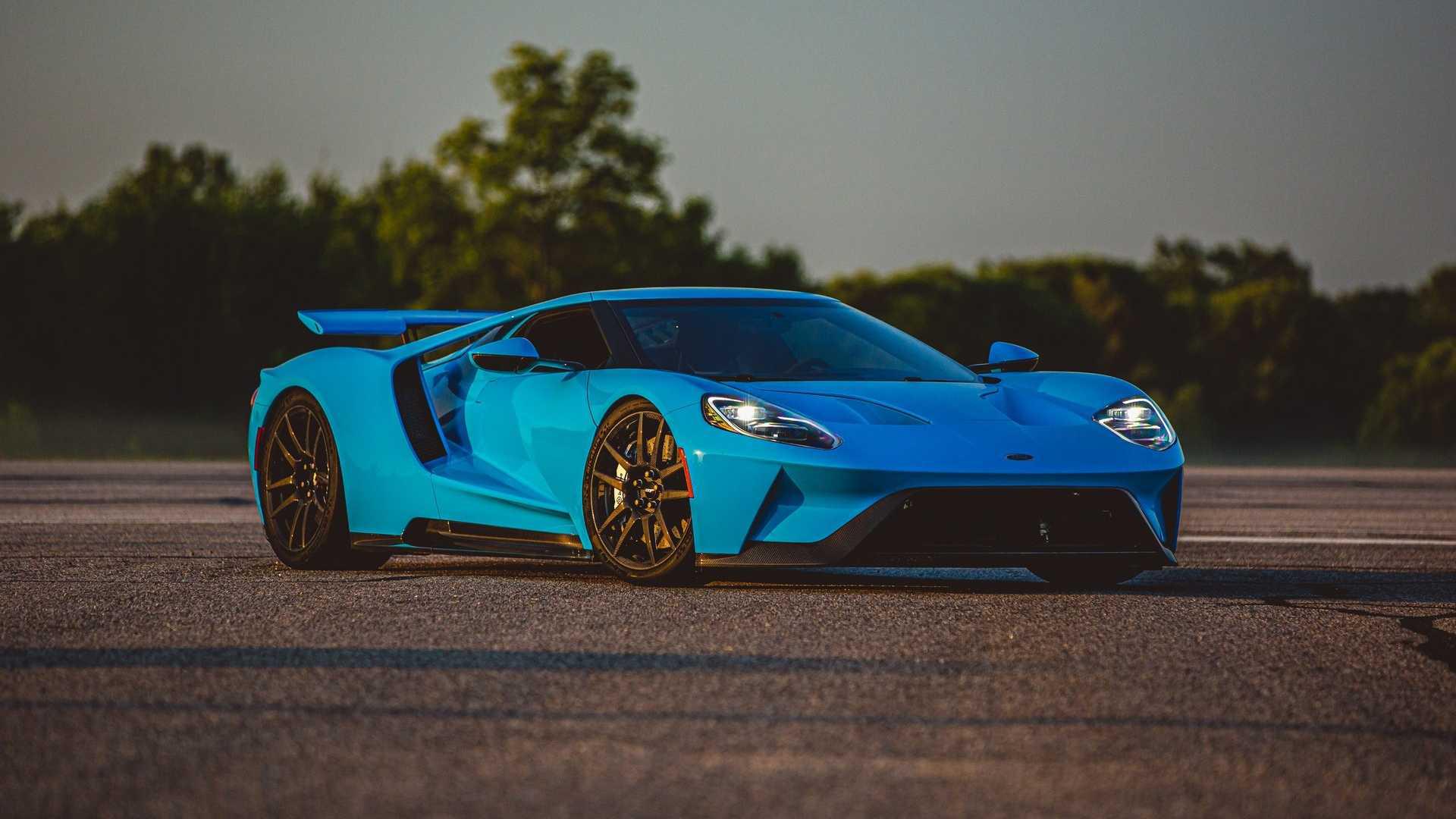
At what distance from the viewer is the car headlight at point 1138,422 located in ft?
23.2

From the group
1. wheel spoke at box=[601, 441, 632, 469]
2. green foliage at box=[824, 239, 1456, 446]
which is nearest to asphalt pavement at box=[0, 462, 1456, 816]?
wheel spoke at box=[601, 441, 632, 469]

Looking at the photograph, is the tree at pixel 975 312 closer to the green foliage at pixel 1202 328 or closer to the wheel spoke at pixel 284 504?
the green foliage at pixel 1202 328

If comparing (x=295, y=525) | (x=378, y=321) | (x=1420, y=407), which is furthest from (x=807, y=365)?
(x=1420, y=407)

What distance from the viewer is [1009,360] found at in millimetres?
7949

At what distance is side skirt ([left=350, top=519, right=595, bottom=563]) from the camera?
7082 millimetres

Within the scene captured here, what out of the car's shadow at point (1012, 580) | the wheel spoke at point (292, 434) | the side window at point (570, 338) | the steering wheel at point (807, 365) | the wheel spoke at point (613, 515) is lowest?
the car's shadow at point (1012, 580)

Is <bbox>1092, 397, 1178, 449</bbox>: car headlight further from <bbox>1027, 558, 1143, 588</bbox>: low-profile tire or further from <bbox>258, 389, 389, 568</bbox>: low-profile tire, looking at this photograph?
<bbox>258, 389, 389, 568</bbox>: low-profile tire

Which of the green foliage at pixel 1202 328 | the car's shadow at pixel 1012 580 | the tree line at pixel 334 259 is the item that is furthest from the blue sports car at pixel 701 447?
the green foliage at pixel 1202 328

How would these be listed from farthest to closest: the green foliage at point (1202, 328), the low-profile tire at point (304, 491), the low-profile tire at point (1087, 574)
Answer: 1. the green foliage at point (1202, 328)
2. the low-profile tire at point (304, 491)
3. the low-profile tire at point (1087, 574)

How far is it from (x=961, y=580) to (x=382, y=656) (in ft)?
10.2

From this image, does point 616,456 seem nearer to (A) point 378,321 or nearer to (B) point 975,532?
(B) point 975,532

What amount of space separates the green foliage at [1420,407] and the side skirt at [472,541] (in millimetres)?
54638

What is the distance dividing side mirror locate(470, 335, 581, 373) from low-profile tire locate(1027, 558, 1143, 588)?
6.66ft

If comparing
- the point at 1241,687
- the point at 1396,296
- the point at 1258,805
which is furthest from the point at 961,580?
the point at 1396,296
